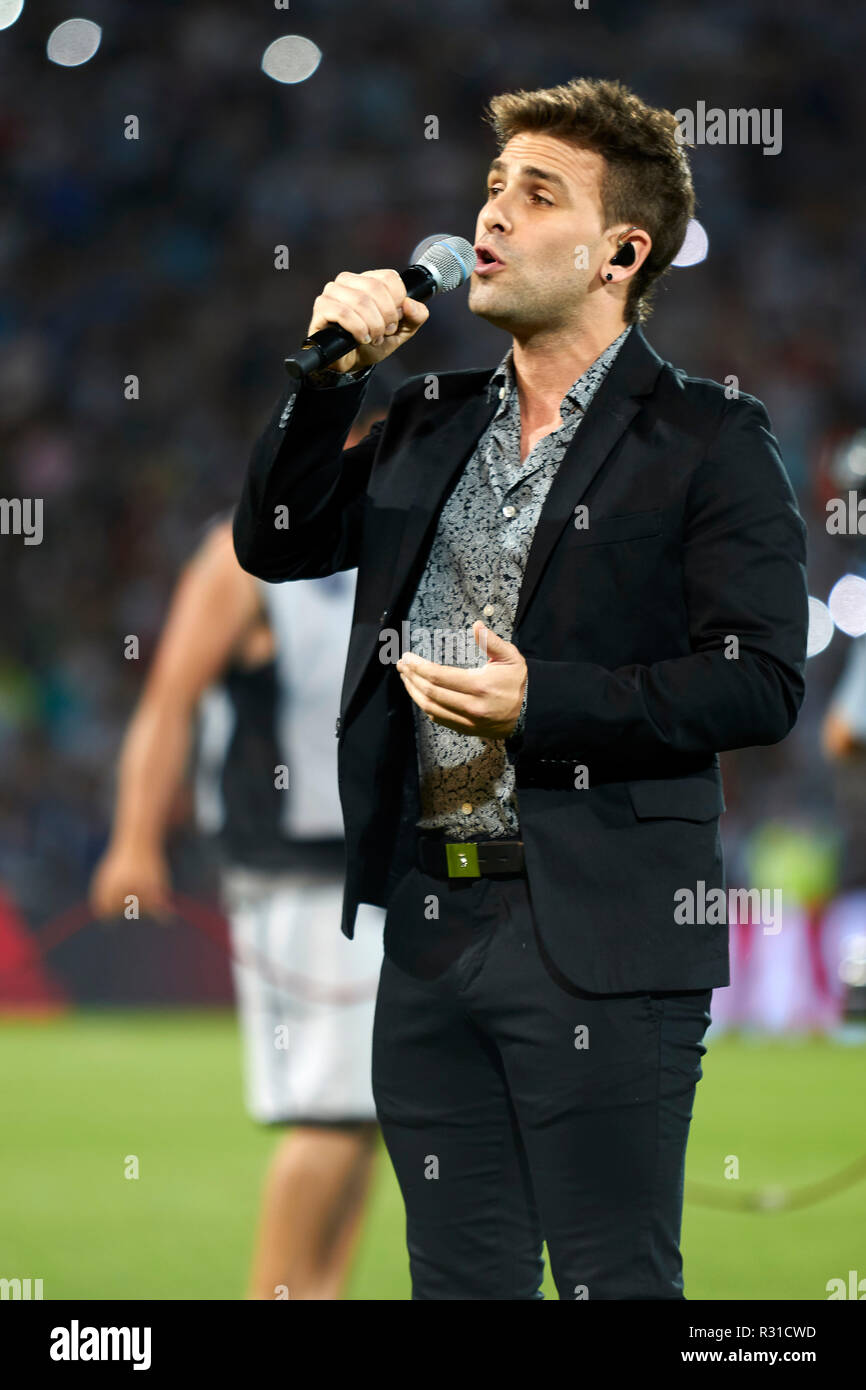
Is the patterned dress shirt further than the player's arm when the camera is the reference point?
No

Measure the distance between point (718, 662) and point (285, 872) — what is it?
5.53ft

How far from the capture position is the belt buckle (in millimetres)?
2303

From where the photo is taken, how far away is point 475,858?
7.55ft

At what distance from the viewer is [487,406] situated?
100 inches

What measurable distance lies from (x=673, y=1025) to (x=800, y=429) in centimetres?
1014

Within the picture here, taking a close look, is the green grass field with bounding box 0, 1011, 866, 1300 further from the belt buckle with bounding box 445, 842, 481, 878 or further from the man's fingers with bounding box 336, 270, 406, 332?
the man's fingers with bounding box 336, 270, 406, 332

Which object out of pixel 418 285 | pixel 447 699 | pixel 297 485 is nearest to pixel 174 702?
pixel 297 485

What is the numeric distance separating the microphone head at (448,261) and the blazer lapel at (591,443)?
28 cm

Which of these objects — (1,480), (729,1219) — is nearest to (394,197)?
(1,480)

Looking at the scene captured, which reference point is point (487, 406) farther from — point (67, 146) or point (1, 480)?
point (67, 146)

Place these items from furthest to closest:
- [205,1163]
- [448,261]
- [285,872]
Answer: [205,1163], [285,872], [448,261]

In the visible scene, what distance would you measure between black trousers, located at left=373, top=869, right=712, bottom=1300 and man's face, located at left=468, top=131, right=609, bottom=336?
2.67 ft

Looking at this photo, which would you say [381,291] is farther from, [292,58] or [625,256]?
[292,58]

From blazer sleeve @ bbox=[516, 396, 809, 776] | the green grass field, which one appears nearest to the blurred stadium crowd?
the green grass field
